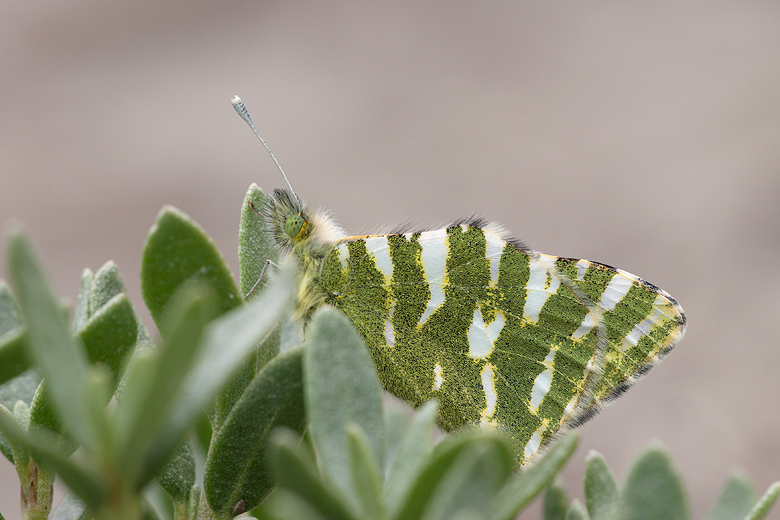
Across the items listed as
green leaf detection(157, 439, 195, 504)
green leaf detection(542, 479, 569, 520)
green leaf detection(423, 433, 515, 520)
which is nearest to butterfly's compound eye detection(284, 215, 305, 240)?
green leaf detection(157, 439, 195, 504)

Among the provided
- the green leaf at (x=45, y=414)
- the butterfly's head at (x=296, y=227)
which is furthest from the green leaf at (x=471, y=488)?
the butterfly's head at (x=296, y=227)

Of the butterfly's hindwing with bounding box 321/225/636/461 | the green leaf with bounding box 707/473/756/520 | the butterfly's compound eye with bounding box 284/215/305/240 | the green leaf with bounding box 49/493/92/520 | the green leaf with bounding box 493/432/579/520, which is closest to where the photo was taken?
the green leaf with bounding box 493/432/579/520

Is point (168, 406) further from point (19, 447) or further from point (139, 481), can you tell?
point (19, 447)

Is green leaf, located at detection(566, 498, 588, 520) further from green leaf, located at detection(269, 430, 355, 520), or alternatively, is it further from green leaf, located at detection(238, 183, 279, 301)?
green leaf, located at detection(238, 183, 279, 301)

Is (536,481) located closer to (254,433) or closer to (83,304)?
(254,433)

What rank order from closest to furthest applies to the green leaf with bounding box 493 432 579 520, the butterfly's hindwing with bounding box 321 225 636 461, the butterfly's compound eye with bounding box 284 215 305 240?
the green leaf with bounding box 493 432 579 520 < the butterfly's hindwing with bounding box 321 225 636 461 < the butterfly's compound eye with bounding box 284 215 305 240

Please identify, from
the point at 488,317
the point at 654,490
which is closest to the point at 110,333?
the point at 654,490

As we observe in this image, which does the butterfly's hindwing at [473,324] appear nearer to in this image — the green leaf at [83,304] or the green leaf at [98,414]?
the green leaf at [83,304]
